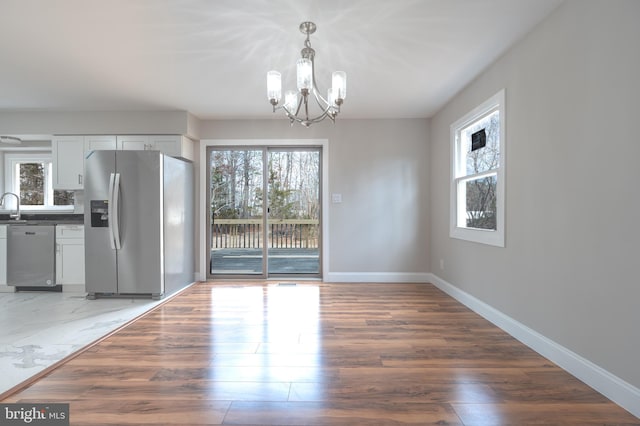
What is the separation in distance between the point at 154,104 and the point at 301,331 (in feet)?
11.2

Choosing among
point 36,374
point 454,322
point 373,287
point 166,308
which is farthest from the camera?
point 373,287

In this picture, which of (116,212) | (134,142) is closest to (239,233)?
(116,212)

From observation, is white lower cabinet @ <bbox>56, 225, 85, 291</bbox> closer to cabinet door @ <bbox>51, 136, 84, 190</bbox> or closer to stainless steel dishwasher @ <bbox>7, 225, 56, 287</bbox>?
stainless steel dishwasher @ <bbox>7, 225, 56, 287</bbox>

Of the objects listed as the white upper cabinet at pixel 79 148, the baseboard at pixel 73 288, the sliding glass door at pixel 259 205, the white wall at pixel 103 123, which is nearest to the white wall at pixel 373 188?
the sliding glass door at pixel 259 205

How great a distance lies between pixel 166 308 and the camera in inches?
134

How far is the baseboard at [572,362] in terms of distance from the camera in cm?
163

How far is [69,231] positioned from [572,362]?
538cm

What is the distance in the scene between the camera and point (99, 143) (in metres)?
4.25

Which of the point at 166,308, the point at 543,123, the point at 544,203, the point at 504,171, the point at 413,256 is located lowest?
the point at 166,308

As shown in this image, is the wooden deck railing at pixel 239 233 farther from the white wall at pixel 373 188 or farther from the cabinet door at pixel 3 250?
the cabinet door at pixel 3 250

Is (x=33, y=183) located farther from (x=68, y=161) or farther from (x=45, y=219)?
(x=68, y=161)

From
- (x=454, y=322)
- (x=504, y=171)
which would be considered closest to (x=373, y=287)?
(x=454, y=322)

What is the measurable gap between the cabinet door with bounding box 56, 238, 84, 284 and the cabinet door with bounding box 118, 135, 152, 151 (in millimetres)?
1400

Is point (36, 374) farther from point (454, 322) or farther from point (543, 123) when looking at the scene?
point (543, 123)
